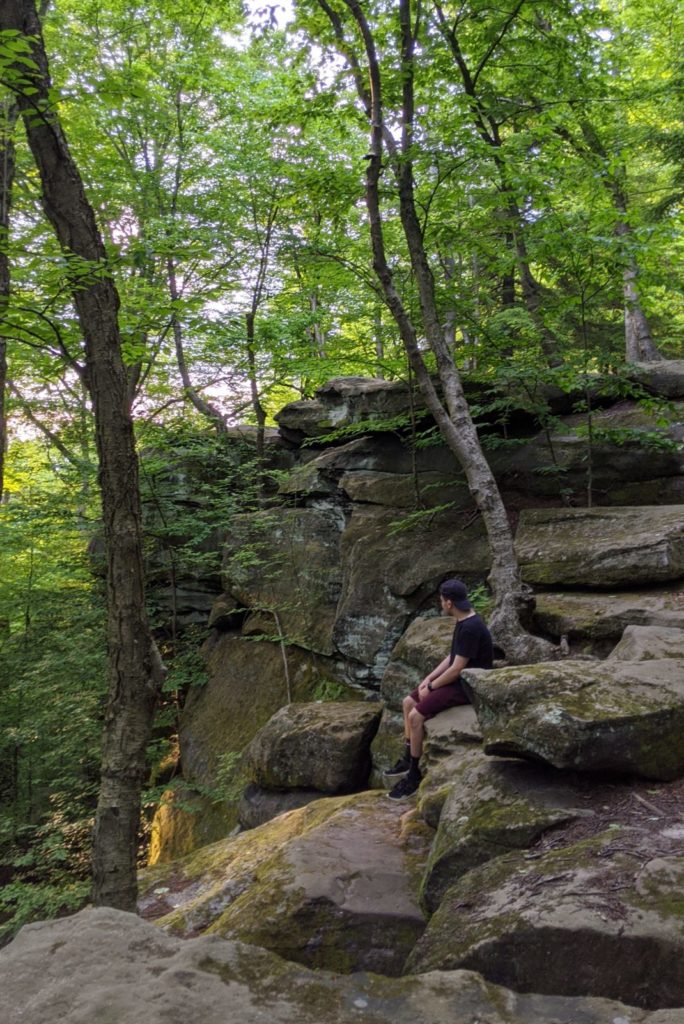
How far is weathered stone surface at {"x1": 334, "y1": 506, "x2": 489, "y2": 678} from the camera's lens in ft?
28.1

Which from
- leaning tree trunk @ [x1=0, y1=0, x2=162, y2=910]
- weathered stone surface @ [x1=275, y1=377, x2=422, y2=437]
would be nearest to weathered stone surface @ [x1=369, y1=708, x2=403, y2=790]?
leaning tree trunk @ [x1=0, y1=0, x2=162, y2=910]

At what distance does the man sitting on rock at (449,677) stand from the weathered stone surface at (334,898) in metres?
0.39

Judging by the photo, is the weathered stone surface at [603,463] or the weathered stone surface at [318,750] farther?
the weathered stone surface at [603,463]

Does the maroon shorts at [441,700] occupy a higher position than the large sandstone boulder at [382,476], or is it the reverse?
the large sandstone boulder at [382,476]

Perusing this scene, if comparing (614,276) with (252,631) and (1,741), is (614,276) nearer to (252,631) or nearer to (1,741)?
(252,631)

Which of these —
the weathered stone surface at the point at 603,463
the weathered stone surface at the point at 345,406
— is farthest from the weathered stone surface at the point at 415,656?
the weathered stone surface at the point at 345,406

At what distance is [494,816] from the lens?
3525 mm

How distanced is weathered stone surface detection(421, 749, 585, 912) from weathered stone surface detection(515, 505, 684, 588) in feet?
12.3

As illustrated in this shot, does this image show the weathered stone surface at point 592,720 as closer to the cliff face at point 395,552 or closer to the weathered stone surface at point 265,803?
the cliff face at point 395,552

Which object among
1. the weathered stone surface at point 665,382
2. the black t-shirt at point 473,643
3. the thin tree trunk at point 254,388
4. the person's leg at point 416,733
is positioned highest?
the thin tree trunk at point 254,388

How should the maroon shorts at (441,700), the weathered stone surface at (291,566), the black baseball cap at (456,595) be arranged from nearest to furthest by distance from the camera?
1. the black baseball cap at (456,595)
2. the maroon shorts at (441,700)
3. the weathered stone surface at (291,566)

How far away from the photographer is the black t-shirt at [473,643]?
554 cm

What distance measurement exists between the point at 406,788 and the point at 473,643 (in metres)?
1.38

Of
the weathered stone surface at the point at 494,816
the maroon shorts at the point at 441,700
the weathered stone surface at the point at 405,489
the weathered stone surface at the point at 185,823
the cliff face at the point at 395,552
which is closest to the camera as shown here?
the weathered stone surface at the point at 494,816
